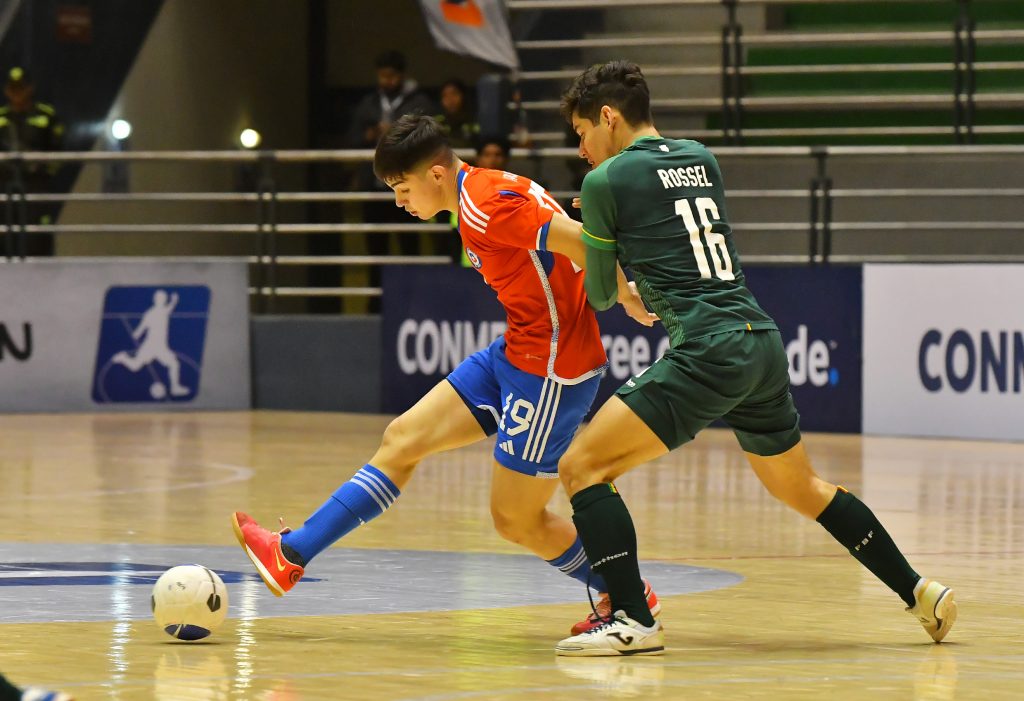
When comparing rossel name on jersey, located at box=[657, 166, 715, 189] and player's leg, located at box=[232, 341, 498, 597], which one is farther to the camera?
player's leg, located at box=[232, 341, 498, 597]

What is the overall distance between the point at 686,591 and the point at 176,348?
11267 mm

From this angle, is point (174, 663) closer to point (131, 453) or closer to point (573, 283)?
point (573, 283)

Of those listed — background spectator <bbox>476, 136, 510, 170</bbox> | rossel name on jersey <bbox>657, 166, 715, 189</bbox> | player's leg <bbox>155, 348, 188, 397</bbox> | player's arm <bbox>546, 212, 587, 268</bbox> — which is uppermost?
background spectator <bbox>476, 136, 510, 170</bbox>

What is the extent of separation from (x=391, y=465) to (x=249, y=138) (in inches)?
737

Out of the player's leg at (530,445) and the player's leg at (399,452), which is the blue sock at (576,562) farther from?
the player's leg at (399,452)

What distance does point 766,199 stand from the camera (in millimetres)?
19375

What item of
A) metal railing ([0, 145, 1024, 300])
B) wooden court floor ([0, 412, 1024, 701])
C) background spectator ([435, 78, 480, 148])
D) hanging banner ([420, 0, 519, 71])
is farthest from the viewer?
background spectator ([435, 78, 480, 148])

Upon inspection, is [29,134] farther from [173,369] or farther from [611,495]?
[611,495]

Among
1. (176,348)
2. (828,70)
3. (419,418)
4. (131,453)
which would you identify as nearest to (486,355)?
(419,418)

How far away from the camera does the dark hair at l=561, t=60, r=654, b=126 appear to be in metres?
6.32

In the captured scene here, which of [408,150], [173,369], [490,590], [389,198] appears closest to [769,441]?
[408,150]

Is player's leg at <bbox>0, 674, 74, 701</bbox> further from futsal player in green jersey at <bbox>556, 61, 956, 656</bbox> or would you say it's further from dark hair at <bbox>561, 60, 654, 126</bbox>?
dark hair at <bbox>561, 60, 654, 126</bbox>

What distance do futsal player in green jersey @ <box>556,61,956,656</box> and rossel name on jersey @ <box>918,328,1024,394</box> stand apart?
934 centimetres

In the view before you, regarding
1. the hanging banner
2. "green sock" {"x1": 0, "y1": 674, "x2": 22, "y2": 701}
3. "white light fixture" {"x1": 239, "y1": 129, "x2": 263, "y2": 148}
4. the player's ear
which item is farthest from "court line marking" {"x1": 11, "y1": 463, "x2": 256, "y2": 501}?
"white light fixture" {"x1": 239, "y1": 129, "x2": 263, "y2": 148}
